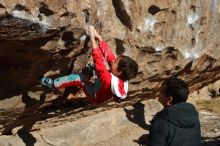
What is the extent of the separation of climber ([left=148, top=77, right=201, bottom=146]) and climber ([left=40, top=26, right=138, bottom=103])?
4.07 feet

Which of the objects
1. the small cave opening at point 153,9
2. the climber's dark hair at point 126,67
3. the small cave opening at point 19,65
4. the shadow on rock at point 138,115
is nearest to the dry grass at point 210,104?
the shadow on rock at point 138,115

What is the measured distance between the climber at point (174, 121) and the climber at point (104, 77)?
4.07 ft

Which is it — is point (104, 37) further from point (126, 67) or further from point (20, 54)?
point (126, 67)

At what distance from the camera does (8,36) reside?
614 centimetres

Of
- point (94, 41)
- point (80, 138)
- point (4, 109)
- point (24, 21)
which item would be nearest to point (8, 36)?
point (24, 21)

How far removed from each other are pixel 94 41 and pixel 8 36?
95 cm

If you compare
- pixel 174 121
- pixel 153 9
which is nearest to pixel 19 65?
pixel 153 9

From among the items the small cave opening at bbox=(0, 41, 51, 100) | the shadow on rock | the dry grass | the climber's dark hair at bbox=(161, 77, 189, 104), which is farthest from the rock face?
the climber's dark hair at bbox=(161, 77, 189, 104)

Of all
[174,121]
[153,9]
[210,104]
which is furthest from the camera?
[210,104]

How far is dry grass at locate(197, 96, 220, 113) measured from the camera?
11.2 m

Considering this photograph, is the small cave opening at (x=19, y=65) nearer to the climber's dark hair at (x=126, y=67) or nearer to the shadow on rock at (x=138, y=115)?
the climber's dark hair at (x=126, y=67)

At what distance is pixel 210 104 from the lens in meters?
11.4

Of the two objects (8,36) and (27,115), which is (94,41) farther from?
A: (27,115)

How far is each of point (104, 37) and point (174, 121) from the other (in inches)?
118
